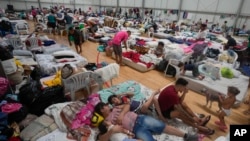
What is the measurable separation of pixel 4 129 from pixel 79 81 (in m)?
1.35

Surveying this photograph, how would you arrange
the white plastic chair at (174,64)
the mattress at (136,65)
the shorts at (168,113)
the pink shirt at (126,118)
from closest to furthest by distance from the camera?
the pink shirt at (126,118) < the shorts at (168,113) < the white plastic chair at (174,64) < the mattress at (136,65)

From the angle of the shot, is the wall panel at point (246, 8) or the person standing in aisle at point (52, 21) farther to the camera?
the wall panel at point (246, 8)

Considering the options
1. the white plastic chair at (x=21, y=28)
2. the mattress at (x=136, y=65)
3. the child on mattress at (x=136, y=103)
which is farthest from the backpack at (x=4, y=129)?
the white plastic chair at (x=21, y=28)

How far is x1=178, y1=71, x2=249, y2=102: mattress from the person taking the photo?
12.4ft

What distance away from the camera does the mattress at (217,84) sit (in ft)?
12.4

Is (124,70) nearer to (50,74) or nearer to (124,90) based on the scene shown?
(124,90)

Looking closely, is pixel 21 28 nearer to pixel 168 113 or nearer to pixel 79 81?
pixel 79 81

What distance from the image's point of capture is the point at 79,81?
317 cm

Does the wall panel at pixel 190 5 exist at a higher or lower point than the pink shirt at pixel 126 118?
higher

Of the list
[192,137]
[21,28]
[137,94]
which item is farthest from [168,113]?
[21,28]

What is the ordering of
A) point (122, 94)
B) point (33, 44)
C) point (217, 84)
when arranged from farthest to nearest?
point (33, 44) < point (217, 84) < point (122, 94)

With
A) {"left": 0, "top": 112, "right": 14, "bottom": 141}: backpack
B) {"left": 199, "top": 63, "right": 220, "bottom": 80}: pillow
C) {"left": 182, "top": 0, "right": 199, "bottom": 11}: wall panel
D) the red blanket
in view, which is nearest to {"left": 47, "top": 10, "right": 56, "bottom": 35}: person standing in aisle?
the red blanket

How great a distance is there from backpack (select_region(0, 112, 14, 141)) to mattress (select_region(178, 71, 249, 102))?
381cm

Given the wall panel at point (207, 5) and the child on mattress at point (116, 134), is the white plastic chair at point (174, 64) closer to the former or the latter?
the child on mattress at point (116, 134)
